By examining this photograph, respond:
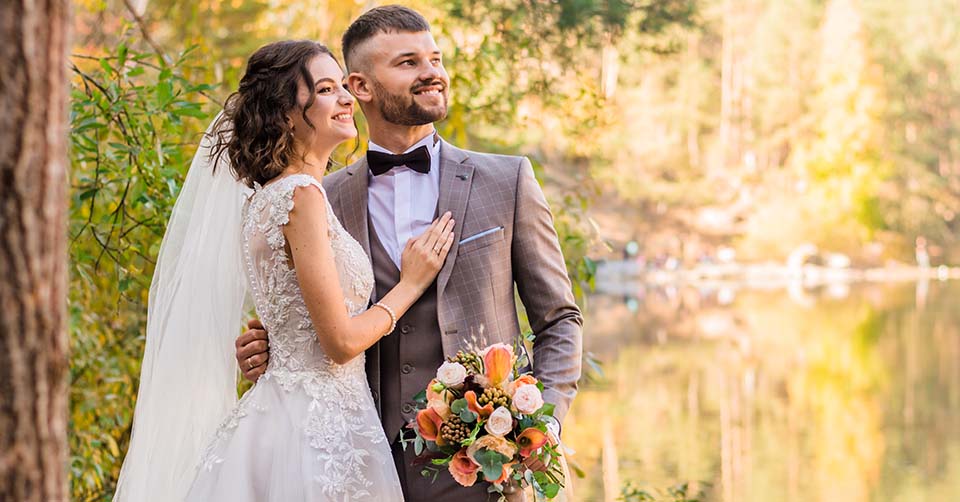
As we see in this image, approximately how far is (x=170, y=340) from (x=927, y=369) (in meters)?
15.4

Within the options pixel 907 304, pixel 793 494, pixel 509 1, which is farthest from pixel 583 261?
pixel 907 304

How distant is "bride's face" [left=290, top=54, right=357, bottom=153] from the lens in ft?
7.74

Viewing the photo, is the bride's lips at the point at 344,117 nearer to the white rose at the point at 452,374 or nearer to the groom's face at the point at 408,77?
the groom's face at the point at 408,77

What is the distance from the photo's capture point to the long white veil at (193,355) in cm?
258

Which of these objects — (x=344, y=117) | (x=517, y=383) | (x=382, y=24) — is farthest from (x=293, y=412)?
(x=382, y=24)

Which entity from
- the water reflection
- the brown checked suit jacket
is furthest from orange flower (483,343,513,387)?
the water reflection

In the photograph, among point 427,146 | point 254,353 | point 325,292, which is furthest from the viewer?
point 427,146

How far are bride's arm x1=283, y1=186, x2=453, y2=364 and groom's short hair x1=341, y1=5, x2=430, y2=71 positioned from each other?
414 mm

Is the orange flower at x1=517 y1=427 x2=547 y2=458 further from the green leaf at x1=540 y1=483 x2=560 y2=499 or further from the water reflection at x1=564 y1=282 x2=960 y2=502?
the water reflection at x1=564 y1=282 x2=960 y2=502

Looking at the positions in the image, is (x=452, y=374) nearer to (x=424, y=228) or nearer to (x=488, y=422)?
(x=488, y=422)

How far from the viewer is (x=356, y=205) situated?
8.20 ft

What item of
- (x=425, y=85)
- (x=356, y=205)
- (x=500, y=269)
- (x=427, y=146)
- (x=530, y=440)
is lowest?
(x=530, y=440)

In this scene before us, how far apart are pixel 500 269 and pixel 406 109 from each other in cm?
40

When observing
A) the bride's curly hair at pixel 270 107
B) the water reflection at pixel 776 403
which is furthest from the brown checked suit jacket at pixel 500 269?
the water reflection at pixel 776 403
